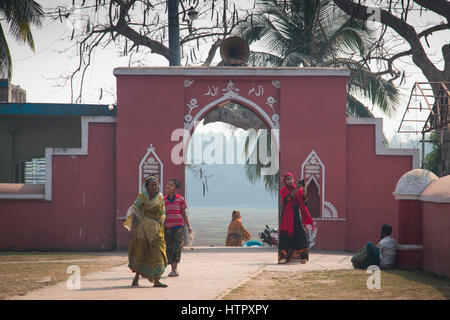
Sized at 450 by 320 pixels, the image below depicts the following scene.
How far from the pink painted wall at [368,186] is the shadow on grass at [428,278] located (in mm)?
4573

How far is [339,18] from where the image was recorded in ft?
76.4

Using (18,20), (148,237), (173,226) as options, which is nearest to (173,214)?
(173,226)

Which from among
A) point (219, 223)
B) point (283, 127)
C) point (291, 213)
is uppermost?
point (283, 127)

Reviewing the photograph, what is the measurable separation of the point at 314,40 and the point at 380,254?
13636 millimetres

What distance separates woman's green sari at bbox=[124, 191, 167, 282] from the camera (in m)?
8.24

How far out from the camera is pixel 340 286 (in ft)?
27.5

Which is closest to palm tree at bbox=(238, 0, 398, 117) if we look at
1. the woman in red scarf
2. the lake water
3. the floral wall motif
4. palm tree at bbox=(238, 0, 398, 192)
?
palm tree at bbox=(238, 0, 398, 192)

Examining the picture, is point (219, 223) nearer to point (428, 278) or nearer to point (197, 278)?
point (428, 278)

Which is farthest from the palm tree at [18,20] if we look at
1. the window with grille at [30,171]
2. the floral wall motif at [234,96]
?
the floral wall motif at [234,96]

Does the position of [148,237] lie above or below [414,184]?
below

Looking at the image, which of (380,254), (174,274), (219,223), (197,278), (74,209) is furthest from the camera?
(219,223)

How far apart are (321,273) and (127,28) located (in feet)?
50.2

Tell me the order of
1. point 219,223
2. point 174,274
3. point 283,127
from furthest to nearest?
point 219,223 → point 283,127 → point 174,274

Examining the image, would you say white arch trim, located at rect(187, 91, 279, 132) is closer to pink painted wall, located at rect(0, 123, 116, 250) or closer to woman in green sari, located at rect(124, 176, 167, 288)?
pink painted wall, located at rect(0, 123, 116, 250)
